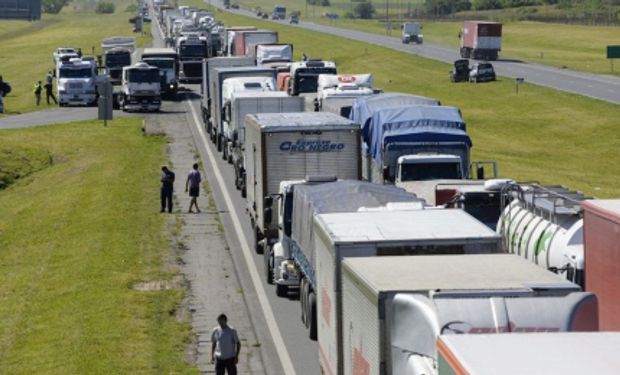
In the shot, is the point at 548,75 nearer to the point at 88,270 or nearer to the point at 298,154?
the point at 298,154

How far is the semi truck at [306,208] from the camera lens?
75.6 ft

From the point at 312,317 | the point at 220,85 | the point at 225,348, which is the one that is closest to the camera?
the point at 225,348

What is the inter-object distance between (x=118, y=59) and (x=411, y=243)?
74.0 metres

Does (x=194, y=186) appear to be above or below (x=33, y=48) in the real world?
above

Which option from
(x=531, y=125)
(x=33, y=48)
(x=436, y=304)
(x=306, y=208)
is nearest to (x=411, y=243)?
(x=436, y=304)

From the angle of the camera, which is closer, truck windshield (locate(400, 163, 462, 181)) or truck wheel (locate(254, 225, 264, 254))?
truck wheel (locate(254, 225, 264, 254))

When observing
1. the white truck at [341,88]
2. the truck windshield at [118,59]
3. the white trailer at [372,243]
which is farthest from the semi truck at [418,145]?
the truck windshield at [118,59]

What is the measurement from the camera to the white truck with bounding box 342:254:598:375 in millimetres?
12320

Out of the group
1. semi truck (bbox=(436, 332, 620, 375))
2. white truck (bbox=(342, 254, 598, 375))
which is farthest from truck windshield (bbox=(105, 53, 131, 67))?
semi truck (bbox=(436, 332, 620, 375))

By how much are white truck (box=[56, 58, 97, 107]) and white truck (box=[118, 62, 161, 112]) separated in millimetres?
4523

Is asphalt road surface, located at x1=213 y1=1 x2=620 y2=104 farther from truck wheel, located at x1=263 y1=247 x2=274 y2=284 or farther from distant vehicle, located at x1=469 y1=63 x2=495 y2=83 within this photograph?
truck wheel, located at x1=263 y1=247 x2=274 y2=284

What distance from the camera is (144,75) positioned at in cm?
7188

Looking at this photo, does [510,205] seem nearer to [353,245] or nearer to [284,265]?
[284,265]

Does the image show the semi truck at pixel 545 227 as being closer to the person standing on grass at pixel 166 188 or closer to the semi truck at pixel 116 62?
the person standing on grass at pixel 166 188
